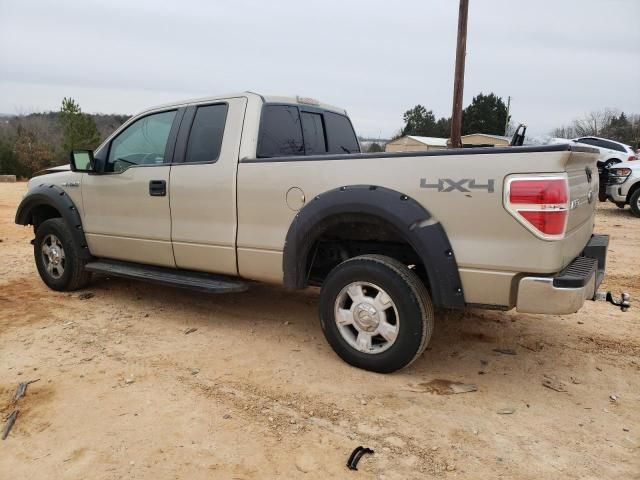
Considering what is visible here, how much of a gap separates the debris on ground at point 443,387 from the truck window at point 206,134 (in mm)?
2366

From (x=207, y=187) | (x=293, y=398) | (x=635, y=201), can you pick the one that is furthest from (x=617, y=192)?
(x=293, y=398)

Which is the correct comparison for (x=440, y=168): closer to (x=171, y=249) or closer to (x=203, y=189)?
(x=203, y=189)

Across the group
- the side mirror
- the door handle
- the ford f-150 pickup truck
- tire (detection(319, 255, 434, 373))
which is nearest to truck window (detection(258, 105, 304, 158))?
the ford f-150 pickup truck

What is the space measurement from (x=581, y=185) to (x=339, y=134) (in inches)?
98.3

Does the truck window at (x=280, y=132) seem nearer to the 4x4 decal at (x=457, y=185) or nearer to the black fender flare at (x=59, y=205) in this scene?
the 4x4 decal at (x=457, y=185)

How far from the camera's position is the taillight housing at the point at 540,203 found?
9.32ft

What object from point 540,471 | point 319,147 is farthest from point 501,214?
point 319,147

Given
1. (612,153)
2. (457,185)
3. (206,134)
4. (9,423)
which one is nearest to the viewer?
(9,423)

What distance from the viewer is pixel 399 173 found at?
10.8ft

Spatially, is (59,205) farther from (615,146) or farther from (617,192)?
(615,146)

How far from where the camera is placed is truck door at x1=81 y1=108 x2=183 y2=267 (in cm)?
459

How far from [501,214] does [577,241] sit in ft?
2.69

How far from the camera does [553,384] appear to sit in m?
3.50

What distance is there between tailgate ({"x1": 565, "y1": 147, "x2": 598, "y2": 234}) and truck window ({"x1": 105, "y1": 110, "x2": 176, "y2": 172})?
332cm
